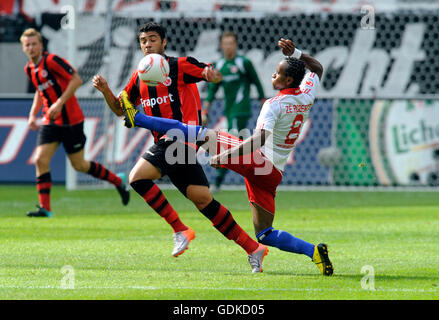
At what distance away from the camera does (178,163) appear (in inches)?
252

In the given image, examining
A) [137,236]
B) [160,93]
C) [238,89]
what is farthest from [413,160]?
[160,93]

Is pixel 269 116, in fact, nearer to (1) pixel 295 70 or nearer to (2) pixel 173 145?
(1) pixel 295 70

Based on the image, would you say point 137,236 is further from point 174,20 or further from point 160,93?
point 174,20

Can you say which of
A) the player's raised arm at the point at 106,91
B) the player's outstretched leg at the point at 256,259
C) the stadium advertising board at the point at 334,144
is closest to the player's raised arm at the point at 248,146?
the player's outstretched leg at the point at 256,259

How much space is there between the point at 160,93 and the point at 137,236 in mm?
2124

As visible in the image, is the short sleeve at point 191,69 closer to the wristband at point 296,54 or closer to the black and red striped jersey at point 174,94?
the black and red striped jersey at point 174,94

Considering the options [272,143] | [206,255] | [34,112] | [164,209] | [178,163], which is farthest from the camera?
[34,112]

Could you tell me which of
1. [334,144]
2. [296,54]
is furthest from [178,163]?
[334,144]

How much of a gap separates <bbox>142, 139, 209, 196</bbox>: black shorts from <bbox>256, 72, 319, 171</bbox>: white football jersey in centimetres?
64

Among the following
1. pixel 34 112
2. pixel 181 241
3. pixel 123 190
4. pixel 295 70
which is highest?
pixel 295 70

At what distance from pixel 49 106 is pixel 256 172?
463cm

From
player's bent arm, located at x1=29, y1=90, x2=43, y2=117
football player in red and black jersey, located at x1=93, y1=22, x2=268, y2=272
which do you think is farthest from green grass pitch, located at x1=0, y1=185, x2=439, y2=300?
player's bent arm, located at x1=29, y1=90, x2=43, y2=117

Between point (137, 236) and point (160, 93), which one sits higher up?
point (160, 93)
